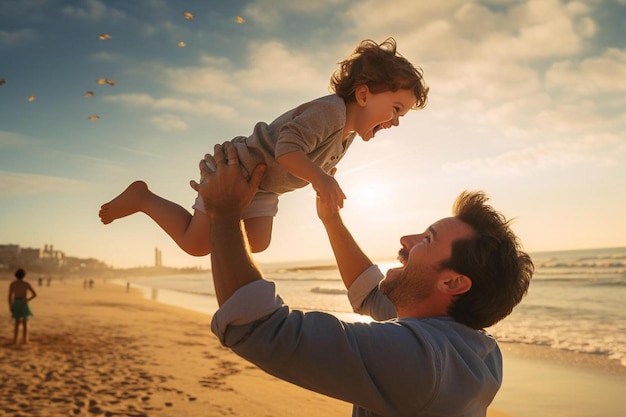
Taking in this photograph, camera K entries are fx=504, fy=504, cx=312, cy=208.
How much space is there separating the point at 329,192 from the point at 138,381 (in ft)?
25.3

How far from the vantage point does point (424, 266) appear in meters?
2.04

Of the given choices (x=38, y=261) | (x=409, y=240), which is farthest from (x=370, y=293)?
(x=38, y=261)

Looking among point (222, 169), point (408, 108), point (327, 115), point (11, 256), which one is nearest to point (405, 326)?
point (222, 169)

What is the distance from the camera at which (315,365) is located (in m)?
1.43

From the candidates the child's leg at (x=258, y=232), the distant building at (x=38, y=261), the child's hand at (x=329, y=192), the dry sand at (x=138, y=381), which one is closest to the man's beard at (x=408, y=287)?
the child's hand at (x=329, y=192)

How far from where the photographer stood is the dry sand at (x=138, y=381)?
7223 mm

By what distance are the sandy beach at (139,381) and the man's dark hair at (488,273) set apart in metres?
5.86

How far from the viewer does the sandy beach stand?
723 centimetres

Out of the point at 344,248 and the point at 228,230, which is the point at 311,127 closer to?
the point at 344,248

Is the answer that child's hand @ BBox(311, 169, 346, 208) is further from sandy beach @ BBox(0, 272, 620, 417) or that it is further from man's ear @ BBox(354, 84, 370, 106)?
sandy beach @ BBox(0, 272, 620, 417)

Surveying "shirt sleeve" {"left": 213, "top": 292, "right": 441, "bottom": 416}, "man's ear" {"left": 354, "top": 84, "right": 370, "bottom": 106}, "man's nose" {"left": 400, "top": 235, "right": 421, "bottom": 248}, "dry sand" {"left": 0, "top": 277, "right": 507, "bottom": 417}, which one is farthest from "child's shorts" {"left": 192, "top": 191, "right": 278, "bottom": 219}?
"dry sand" {"left": 0, "top": 277, "right": 507, "bottom": 417}

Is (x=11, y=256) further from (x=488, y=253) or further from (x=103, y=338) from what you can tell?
(x=488, y=253)

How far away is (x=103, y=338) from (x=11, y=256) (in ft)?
398

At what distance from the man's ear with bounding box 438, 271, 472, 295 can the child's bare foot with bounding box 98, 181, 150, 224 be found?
75.0 inches
